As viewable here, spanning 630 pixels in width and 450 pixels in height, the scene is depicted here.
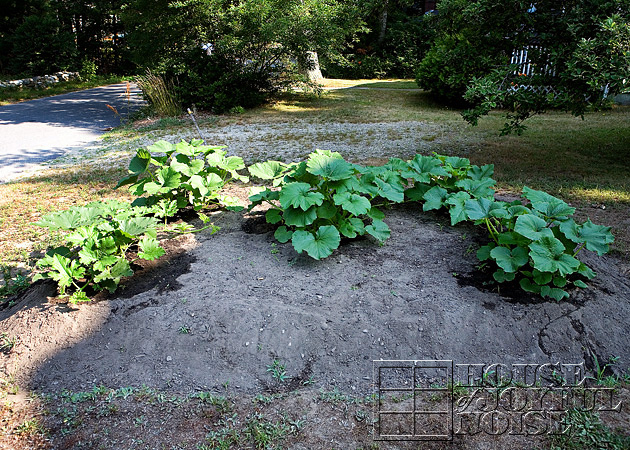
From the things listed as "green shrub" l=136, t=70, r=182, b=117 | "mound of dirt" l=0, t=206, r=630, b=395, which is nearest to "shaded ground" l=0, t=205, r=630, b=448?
"mound of dirt" l=0, t=206, r=630, b=395

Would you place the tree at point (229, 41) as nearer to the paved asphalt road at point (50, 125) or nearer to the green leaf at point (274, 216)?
the paved asphalt road at point (50, 125)

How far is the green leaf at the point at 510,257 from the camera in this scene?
2.65 metres

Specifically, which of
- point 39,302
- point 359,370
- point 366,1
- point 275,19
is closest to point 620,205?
point 359,370

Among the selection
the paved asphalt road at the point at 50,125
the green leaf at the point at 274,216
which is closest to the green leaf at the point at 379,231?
the green leaf at the point at 274,216

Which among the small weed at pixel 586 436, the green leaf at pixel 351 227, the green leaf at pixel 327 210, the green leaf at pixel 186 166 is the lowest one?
the small weed at pixel 586 436

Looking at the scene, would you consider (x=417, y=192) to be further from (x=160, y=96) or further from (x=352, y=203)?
(x=160, y=96)

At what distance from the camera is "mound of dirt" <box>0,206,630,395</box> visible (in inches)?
90.6

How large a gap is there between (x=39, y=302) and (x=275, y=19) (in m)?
7.84

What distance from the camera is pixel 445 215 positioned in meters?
3.71

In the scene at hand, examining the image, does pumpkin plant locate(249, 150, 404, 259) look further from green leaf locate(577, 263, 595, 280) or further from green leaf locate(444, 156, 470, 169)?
green leaf locate(577, 263, 595, 280)

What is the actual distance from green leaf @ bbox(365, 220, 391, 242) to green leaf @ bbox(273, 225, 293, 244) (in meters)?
0.54

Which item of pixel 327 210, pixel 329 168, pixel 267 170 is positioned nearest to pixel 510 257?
pixel 327 210

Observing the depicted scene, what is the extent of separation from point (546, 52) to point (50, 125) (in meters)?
8.95

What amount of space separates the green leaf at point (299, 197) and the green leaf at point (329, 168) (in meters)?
0.14
